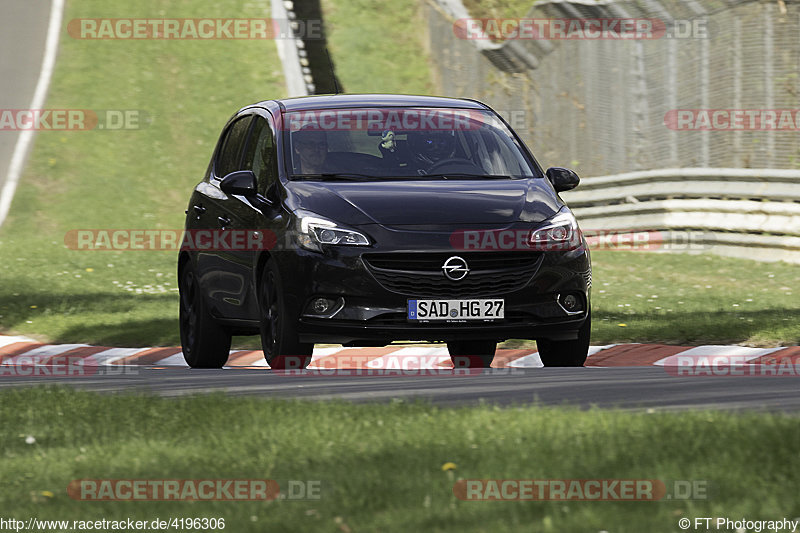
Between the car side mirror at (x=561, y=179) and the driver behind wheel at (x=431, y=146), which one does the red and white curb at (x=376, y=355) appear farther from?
the driver behind wheel at (x=431, y=146)

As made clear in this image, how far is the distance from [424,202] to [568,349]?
5.29ft

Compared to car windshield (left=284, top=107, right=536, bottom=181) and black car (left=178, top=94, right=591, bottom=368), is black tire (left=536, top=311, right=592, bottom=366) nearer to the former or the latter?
black car (left=178, top=94, right=591, bottom=368)

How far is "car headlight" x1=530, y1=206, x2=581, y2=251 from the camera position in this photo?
33.9 feet

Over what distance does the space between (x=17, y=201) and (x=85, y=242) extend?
3.04 metres

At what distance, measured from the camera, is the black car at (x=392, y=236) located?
1010cm

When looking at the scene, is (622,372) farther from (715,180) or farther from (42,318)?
(715,180)

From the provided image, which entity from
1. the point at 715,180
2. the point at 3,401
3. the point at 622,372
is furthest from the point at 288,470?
the point at 715,180

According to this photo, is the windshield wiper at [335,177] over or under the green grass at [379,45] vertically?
over

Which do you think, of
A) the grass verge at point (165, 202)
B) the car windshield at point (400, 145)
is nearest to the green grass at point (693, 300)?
the grass verge at point (165, 202)

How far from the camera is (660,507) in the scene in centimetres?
524

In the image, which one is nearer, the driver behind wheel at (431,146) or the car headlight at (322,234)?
the car headlight at (322,234)

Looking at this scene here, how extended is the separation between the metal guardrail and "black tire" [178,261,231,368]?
29.4 ft

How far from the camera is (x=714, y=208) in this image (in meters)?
20.5

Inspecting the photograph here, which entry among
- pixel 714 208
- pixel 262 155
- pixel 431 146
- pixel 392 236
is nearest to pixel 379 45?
pixel 714 208
